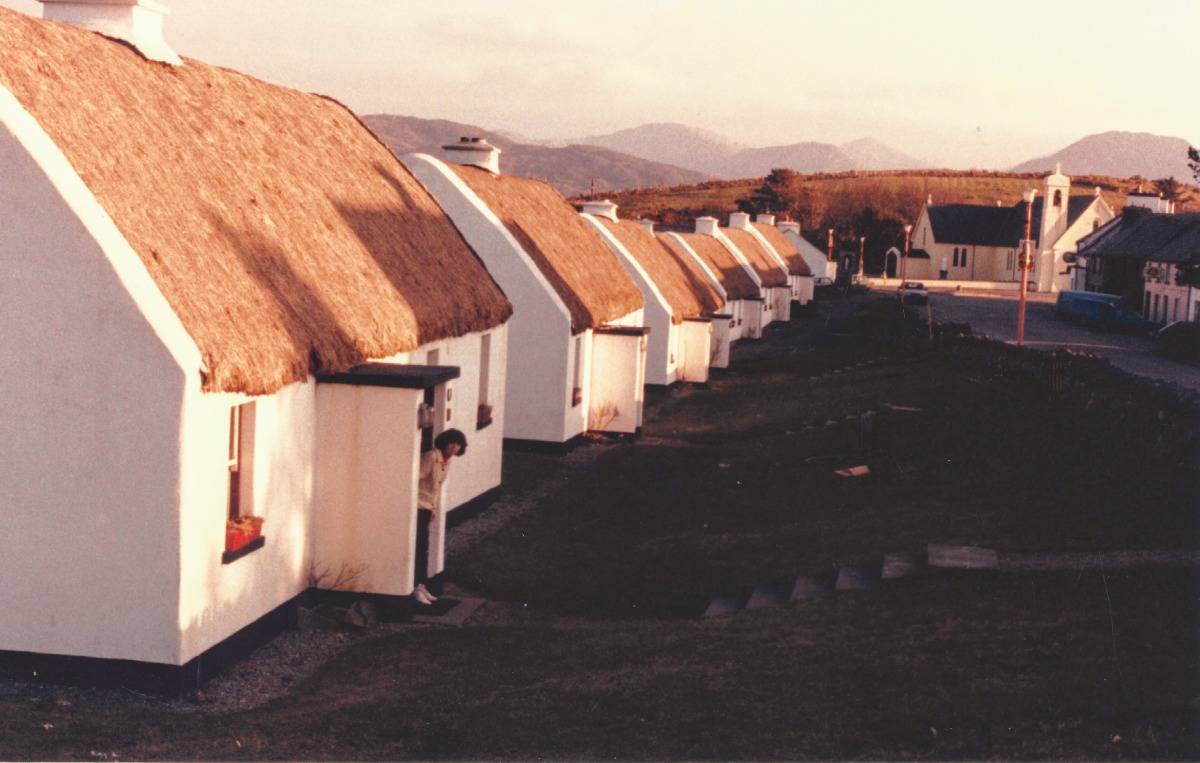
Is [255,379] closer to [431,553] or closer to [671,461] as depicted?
[431,553]

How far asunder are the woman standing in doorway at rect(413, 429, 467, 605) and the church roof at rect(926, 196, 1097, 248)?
100 metres

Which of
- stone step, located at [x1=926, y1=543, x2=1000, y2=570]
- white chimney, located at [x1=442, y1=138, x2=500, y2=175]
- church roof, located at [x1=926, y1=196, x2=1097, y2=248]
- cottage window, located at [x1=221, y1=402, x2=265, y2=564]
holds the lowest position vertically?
stone step, located at [x1=926, y1=543, x2=1000, y2=570]

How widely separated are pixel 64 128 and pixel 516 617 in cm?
658

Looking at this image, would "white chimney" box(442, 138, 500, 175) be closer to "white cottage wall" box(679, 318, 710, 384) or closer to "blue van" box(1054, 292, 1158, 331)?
"white cottage wall" box(679, 318, 710, 384)

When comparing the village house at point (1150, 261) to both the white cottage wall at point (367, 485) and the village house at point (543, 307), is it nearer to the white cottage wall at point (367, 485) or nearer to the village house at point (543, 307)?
the village house at point (543, 307)

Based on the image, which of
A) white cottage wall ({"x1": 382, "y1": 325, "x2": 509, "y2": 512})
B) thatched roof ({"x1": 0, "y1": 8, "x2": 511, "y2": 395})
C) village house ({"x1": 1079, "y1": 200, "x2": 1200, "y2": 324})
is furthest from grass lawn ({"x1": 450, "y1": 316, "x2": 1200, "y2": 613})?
village house ({"x1": 1079, "y1": 200, "x2": 1200, "y2": 324})

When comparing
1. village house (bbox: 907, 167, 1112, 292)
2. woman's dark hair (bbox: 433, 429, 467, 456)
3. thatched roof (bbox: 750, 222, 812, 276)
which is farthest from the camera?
village house (bbox: 907, 167, 1112, 292)

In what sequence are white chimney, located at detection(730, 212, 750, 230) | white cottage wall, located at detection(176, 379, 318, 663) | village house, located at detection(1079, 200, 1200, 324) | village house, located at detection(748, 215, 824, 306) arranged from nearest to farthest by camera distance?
white cottage wall, located at detection(176, 379, 318, 663)
village house, located at detection(1079, 200, 1200, 324)
white chimney, located at detection(730, 212, 750, 230)
village house, located at detection(748, 215, 824, 306)

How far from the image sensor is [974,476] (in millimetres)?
18906

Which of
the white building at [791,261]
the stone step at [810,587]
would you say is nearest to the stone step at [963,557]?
the stone step at [810,587]

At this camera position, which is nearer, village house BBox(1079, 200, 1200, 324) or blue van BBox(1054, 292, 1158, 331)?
blue van BBox(1054, 292, 1158, 331)

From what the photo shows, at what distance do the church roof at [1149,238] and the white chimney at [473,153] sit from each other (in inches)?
1370

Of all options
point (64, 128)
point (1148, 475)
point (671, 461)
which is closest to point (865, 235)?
point (671, 461)

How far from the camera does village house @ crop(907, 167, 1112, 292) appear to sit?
336 feet
